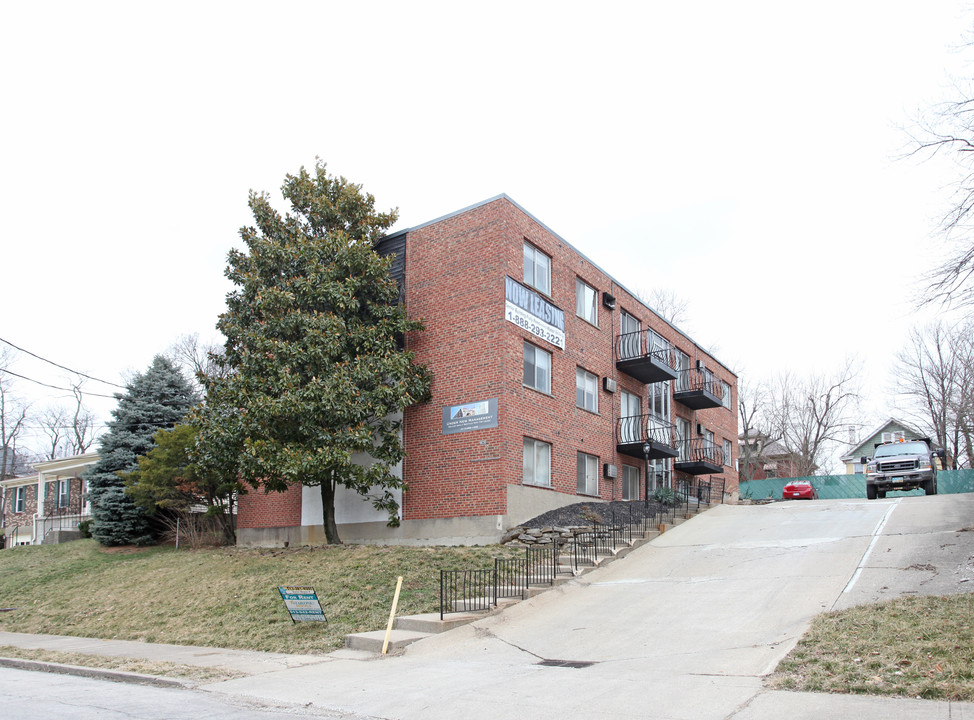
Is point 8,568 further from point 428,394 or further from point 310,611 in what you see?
point 310,611

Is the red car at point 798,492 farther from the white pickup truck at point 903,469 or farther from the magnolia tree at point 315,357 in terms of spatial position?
the magnolia tree at point 315,357

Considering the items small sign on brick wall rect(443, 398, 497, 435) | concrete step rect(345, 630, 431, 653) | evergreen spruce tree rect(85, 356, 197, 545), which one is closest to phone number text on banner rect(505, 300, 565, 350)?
small sign on brick wall rect(443, 398, 497, 435)

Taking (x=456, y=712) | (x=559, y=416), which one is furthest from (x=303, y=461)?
(x=456, y=712)

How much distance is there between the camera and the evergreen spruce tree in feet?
90.8

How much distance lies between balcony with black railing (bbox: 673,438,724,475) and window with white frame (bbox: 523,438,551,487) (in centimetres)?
1077

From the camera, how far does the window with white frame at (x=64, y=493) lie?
133 ft

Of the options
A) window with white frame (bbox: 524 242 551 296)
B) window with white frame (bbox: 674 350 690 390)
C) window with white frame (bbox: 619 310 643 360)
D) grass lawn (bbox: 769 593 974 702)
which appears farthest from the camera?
window with white frame (bbox: 674 350 690 390)

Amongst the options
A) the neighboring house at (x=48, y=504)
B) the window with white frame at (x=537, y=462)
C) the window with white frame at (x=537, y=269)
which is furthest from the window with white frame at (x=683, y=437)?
the neighboring house at (x=48, y=504)

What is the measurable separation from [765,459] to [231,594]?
55.3 metres

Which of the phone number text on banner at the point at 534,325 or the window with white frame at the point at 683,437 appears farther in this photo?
the window with white frame at the point at 683,437

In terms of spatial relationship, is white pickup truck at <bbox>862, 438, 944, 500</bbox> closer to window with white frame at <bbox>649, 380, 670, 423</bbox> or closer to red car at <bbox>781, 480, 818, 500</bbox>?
window with white frame at <bbox>649, 380, 670, 423</bbox>

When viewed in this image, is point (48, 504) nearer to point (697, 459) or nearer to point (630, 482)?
point (630, 482)

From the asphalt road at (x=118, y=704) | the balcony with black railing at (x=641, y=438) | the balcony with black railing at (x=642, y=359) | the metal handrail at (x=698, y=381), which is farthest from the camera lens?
the metal handrail at (x=698, y=381)

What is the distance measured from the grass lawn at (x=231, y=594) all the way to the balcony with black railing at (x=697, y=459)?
15.2 m
